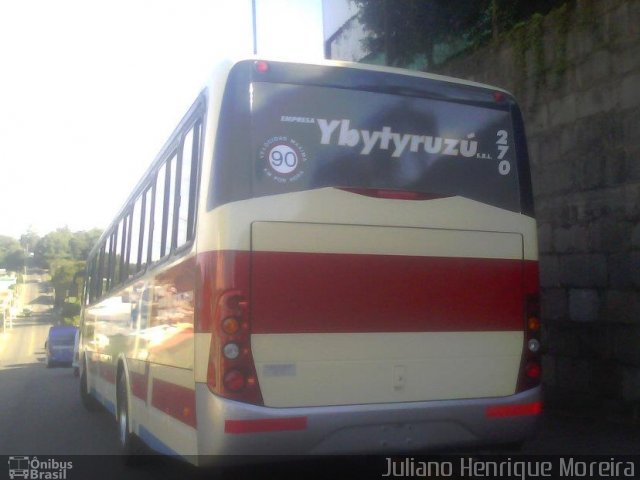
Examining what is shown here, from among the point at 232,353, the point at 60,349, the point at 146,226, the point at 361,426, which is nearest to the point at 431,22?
the point at 146,226

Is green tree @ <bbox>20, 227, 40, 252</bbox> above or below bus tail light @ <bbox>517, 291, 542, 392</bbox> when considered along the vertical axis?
above

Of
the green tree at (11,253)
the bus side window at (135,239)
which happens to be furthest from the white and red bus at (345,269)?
the green tree at (11,253)

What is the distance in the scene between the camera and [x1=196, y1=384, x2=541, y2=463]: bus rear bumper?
5.38 metres

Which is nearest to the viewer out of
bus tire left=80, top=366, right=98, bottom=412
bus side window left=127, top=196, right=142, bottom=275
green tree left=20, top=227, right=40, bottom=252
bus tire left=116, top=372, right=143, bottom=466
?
bus tire left=116, top=372, right=143, bottom=466

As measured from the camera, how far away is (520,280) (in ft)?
21.2

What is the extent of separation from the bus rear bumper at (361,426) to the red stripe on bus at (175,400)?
0.60 feet

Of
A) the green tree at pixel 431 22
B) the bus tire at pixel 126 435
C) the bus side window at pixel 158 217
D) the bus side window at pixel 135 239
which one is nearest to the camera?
the bus side window at pixel 158 217

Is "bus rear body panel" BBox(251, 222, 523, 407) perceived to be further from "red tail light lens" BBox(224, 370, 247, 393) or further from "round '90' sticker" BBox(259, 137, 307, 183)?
"round '90' sticker" BBox(259, 137, 307, 183)

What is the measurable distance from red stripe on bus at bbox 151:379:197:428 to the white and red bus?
0.03 metres

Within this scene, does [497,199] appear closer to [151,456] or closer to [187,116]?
[187,116]

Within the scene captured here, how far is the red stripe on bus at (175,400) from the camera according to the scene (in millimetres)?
5699

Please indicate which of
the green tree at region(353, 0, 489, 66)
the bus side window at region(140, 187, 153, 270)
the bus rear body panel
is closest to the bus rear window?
the bus rear body panel

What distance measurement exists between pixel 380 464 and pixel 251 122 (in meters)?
3.47

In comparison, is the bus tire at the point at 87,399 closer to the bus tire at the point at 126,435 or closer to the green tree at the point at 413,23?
the bus tire at the point at 126,435
